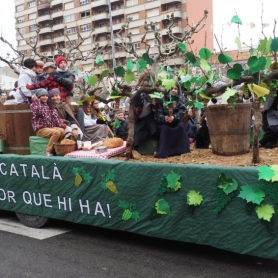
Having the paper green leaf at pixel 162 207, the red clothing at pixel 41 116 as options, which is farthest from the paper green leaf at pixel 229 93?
the red clothing at pixel 41 116

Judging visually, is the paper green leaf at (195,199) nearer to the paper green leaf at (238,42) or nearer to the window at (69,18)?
the paper green leaf at (238,42)

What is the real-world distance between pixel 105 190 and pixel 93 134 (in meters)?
2.15

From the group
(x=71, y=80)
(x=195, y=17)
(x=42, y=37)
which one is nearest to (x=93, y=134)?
(x=71, y=80)

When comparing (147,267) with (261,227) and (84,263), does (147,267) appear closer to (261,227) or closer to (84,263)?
(84,263)

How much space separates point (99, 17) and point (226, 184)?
169ft

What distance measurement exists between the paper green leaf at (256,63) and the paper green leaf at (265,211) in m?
1.40

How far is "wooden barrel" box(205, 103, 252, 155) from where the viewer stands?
509cm

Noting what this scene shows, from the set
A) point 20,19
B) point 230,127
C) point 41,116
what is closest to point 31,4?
point 20,19

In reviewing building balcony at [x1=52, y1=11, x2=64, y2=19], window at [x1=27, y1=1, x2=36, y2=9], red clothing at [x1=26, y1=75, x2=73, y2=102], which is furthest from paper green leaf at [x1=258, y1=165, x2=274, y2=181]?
window at [x1=27, y1=1, x2=36, y2=9]

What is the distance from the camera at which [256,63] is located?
4129 mm

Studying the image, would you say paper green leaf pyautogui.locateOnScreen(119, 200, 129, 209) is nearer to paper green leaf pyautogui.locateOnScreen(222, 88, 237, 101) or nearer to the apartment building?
paper green leaf pyautogui.locateOnScreen(222, 88, 237, 101)

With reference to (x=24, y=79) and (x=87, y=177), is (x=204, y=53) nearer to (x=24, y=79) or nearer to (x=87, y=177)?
(x=87, y=177)

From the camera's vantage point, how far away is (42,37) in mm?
60219

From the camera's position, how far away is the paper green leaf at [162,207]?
13.6 ft
